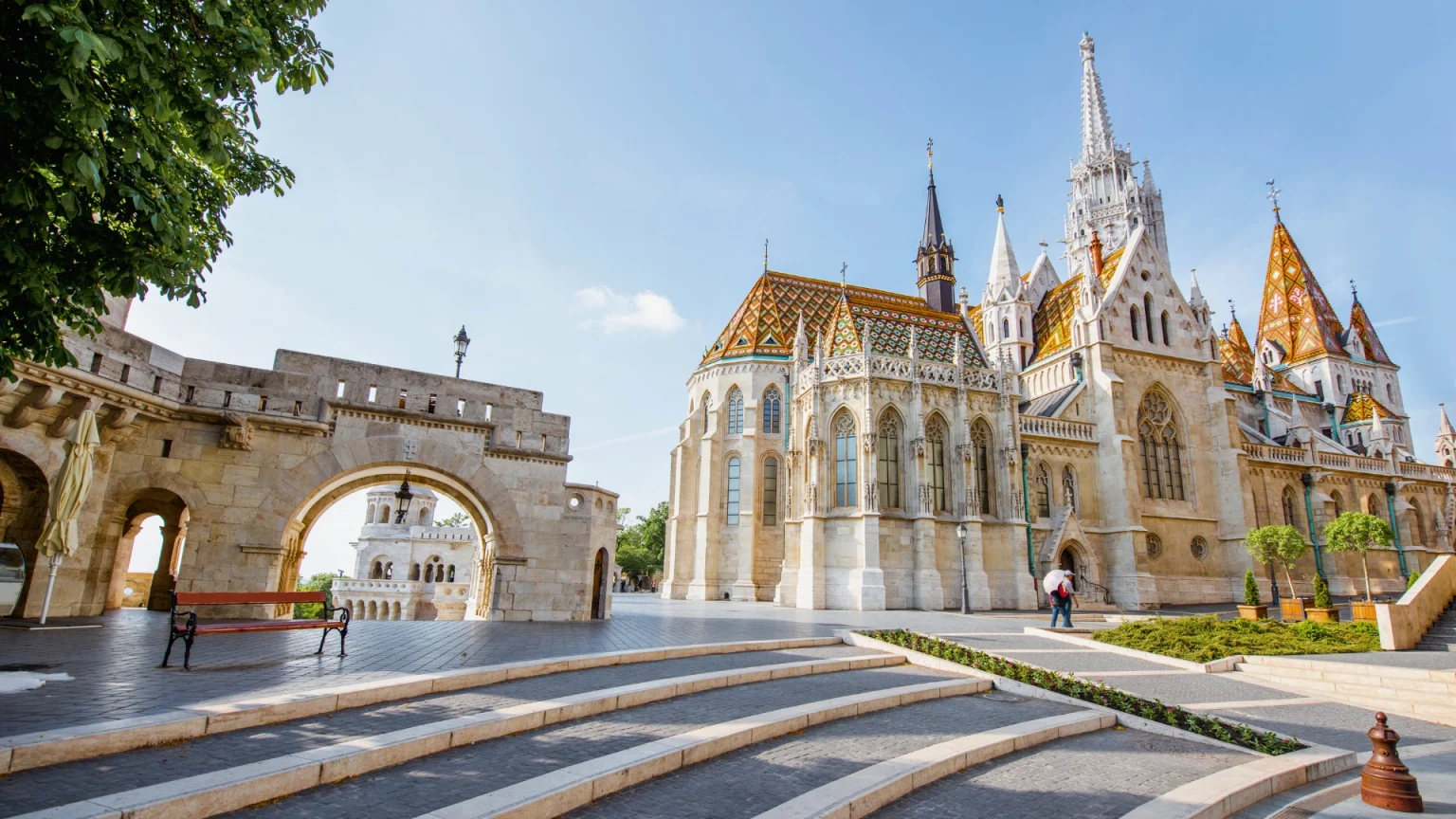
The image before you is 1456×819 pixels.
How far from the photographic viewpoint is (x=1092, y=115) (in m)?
60.5

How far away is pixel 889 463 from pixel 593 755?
21706 mm

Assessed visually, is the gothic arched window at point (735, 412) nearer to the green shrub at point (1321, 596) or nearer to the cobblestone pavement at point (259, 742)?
the green shrub at point (1321, 596)

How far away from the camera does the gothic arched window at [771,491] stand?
109 ft

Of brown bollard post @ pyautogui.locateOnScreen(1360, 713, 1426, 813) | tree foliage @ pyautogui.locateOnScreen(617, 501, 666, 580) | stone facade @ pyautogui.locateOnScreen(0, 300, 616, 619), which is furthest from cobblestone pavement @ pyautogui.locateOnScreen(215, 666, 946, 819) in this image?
tree foliage @ pyautogui.locateOnScreen(617, 501, 666, 580)

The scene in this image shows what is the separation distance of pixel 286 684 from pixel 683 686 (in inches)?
153

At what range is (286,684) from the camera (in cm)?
661

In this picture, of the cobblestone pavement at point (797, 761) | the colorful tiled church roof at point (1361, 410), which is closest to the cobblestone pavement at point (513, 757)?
the cobblestone pavement at point (797, 761)

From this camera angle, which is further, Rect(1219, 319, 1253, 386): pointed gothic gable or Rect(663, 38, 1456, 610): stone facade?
Rect(1219, 319, 1253, 386): pointed gothic gable

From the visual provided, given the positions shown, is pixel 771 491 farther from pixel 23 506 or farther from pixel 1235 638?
pixel 23 506

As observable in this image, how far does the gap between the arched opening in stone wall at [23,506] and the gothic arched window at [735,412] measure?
25.7m

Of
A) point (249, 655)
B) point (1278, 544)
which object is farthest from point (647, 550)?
point (249, 655)

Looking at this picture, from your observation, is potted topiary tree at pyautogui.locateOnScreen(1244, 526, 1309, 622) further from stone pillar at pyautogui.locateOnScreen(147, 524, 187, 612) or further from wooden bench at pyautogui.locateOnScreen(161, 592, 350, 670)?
stone pillar at pyautogui.locateOnScreen(147, 524, 187, 612)

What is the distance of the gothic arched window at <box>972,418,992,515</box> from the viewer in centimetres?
2678

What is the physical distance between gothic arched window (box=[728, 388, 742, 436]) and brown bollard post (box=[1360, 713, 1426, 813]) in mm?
29280
